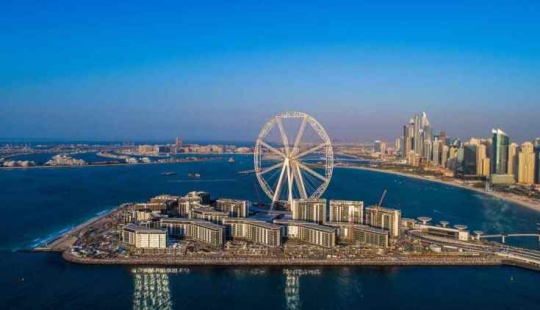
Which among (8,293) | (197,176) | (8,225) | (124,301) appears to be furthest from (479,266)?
(197,176)

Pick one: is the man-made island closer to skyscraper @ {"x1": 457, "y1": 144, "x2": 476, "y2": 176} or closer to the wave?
the wave

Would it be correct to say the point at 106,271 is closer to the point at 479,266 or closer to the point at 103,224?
the point at 103,224


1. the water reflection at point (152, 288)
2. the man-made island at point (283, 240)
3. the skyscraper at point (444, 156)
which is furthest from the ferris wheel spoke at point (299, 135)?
the skyscraper at point (444, 156)

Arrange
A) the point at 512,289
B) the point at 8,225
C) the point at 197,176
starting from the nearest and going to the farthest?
the point at 512,289 < the point at 8,225 < the point at 197,176

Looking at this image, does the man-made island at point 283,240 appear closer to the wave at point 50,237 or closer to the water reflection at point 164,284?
the wave at point 50,237

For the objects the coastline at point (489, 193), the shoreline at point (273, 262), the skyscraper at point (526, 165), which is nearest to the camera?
the shoreline at point (273, 262)

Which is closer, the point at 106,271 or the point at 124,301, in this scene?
the point at 124,301

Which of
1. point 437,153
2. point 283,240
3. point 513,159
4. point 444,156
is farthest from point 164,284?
point 437,153
